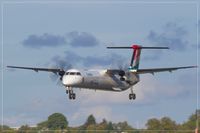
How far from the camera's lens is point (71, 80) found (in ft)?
344

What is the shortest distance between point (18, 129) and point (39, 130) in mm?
5626

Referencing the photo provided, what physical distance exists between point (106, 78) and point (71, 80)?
18.8 feet

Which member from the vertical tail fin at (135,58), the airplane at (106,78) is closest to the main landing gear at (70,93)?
the airplane at (106,78)

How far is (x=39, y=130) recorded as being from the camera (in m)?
113

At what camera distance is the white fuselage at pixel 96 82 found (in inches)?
4136

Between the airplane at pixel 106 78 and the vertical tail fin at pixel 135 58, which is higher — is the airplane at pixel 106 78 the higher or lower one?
the lower one

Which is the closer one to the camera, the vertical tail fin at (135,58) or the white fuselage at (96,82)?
the white fuselage at (96,82)

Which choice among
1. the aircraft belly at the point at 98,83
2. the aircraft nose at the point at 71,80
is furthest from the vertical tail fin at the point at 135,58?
the aircraft nose at the point at 71,80

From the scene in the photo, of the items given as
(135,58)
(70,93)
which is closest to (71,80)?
(70,93)

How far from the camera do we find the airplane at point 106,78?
4146 inches

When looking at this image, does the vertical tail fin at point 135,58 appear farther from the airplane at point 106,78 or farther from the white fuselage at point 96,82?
the white fuselage at point 96,82

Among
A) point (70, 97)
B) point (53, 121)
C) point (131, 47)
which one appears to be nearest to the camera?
point (70, 97)

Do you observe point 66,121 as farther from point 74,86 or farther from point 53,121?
point 74,86

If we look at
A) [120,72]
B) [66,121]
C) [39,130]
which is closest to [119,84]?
[120,72]
